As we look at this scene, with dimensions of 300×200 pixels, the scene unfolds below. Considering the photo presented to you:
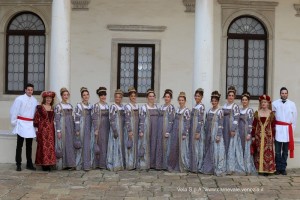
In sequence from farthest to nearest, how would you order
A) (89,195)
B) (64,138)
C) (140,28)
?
1. (140,28)
2. (64,138)
3. (89,195)

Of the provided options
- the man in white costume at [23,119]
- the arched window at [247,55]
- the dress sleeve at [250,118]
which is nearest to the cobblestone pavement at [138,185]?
the man in white costume at [23,119]

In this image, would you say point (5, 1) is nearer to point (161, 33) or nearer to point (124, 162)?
point (161, 33)

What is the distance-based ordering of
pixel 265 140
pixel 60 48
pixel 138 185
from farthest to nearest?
pixel 60 48 → pixel 265 140 → pixel 138 185

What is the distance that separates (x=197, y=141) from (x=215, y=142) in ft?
1.26

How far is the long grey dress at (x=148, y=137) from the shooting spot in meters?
11.0

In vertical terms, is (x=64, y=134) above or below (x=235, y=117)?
below

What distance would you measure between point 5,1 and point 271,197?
9.48 m

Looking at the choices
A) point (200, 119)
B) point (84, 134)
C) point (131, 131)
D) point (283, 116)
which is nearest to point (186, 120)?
point (200, 119)

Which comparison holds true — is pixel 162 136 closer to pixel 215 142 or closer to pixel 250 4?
pixel 215 142

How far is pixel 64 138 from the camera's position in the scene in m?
10.9

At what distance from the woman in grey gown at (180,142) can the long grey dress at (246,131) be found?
3.55 ft

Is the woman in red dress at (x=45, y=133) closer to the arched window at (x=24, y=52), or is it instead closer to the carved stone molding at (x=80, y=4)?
the arched window at (x=24, y=52)

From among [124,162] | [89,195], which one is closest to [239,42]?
[124,162]

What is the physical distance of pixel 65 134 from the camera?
10898 mm
